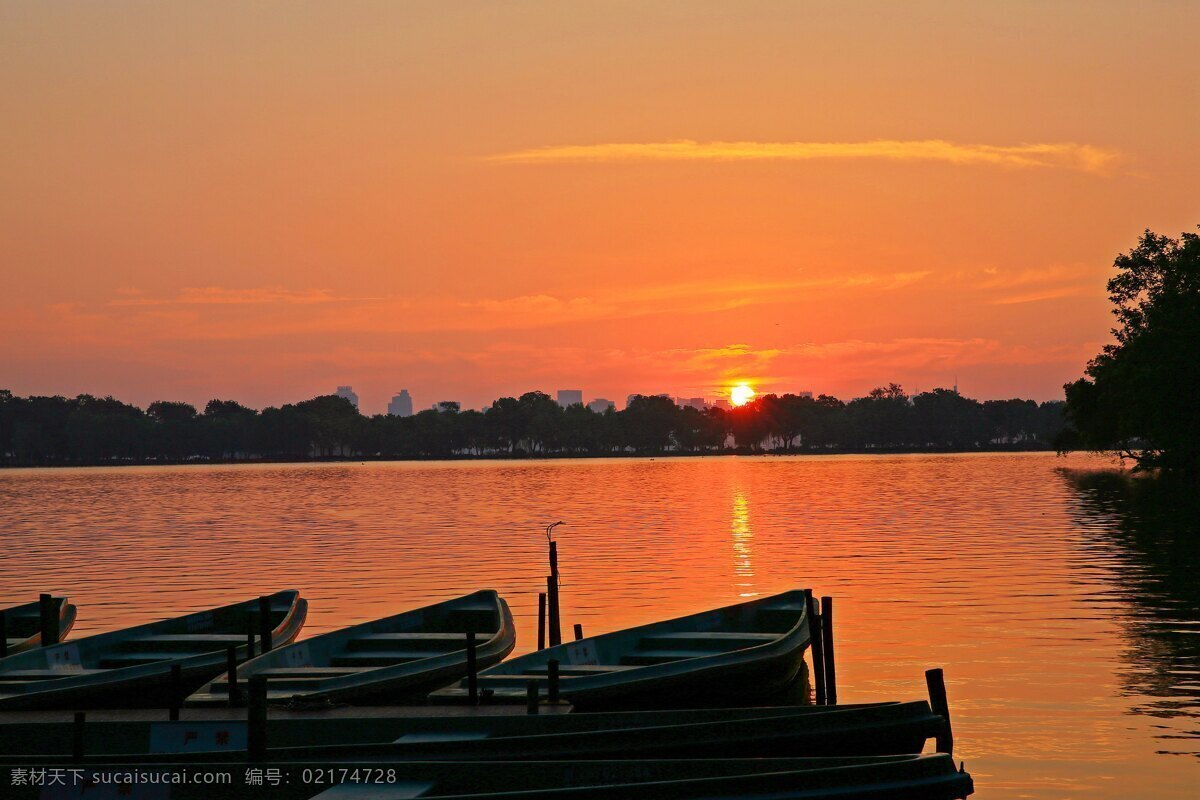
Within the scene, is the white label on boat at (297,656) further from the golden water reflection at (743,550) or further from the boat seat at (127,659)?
the golden water reflection at (743,550)

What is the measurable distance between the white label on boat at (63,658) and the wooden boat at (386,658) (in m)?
4.20

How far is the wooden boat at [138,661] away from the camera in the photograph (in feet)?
69.2

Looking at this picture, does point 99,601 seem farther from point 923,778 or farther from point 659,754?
point 923,778

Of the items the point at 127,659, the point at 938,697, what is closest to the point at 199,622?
the point at 127,659

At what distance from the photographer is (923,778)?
1505 cm

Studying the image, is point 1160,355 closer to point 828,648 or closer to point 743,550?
point 743,550

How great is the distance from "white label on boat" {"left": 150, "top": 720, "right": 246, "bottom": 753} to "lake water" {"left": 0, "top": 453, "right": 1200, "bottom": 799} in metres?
11.0

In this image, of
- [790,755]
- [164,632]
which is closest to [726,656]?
[790,755]

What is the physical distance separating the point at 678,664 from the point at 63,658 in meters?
11.4

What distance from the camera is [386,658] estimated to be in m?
25.0

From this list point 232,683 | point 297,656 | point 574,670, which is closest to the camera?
point 232,683

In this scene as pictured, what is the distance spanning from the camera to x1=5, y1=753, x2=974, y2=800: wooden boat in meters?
14.6

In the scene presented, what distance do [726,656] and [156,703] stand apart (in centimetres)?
970

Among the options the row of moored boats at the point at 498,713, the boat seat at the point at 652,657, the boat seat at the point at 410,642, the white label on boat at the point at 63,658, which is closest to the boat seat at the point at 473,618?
the row of moored boats at the point at 498,713
